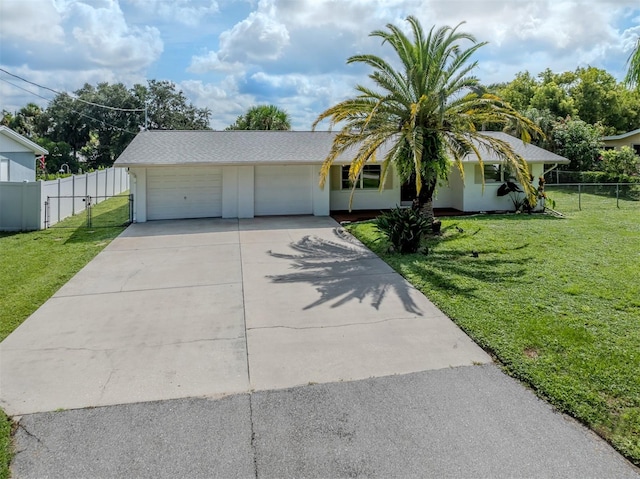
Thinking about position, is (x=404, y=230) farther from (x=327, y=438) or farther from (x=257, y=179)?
(x=257, y=179)

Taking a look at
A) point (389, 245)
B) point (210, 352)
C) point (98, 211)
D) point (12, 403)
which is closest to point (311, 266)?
point (389, 245)

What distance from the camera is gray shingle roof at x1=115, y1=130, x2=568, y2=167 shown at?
15.2m

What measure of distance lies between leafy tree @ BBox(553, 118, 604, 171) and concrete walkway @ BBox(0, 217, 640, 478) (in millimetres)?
26023

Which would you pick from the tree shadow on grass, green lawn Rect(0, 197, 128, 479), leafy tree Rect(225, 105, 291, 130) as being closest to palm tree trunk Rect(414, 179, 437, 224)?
the tree shadow on grass

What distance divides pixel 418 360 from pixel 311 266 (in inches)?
186

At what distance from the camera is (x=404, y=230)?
33.8 feet

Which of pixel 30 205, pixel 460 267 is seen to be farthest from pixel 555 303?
pixel 30 205

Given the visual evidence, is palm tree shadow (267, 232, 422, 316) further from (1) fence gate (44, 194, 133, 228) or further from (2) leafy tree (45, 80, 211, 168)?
(2) leafy tree (45, 80, 211, 168)

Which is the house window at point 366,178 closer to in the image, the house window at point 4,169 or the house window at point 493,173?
the house window at point 493,173

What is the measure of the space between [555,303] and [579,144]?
2623 cm

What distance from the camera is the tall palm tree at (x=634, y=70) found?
4957 mm

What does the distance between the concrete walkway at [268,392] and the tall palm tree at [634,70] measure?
3.68 m

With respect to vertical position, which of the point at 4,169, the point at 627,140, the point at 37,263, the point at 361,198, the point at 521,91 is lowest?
the point at 37,263

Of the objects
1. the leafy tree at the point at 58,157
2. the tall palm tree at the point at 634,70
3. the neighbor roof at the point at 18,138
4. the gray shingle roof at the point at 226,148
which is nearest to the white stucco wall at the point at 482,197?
the gray shingle roof at the point at 226,148
